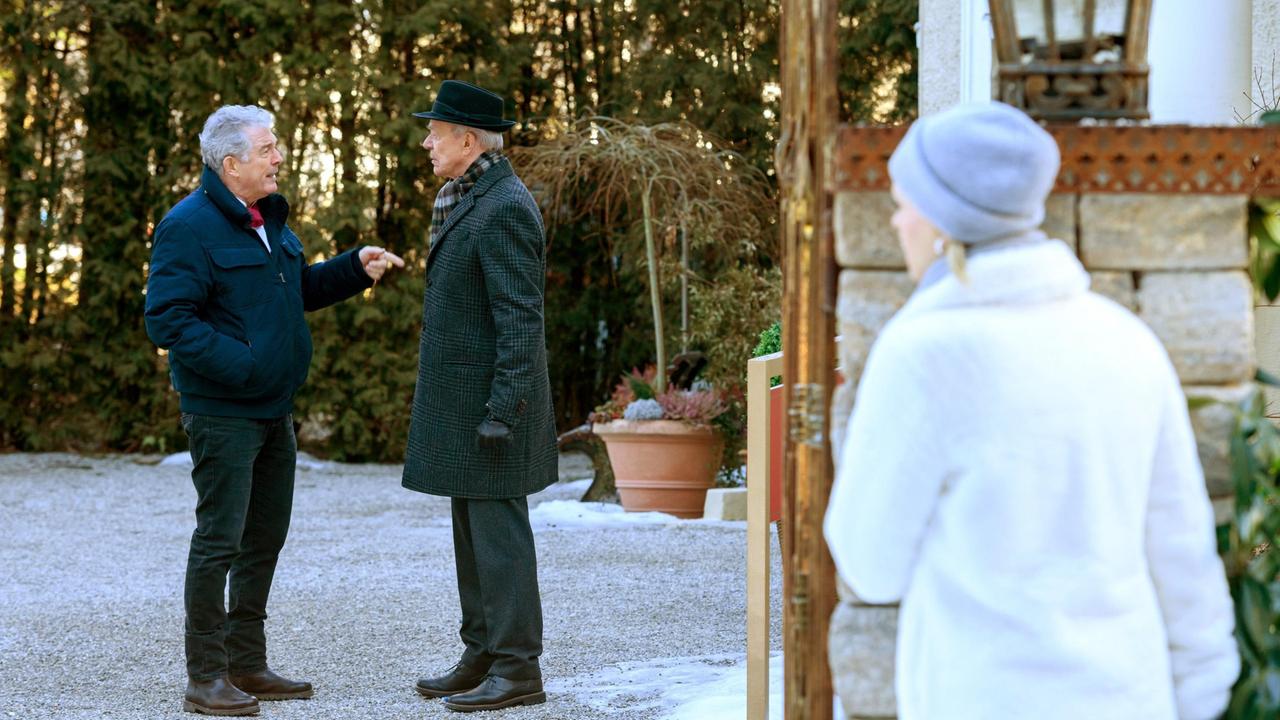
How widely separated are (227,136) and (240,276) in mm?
388

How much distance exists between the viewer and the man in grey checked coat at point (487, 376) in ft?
13.1

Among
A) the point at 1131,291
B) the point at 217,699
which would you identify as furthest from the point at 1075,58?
the point at 217,699

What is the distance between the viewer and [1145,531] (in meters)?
1.80

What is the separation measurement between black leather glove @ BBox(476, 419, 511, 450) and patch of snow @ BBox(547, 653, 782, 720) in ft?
2.59

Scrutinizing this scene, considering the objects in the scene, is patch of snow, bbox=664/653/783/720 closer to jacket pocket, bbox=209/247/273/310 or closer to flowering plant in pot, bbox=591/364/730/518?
jacket pocket, bbox=209/247/273/310

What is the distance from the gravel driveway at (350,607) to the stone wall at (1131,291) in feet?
6.55

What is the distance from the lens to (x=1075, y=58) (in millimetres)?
2180

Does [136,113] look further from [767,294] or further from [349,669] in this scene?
[349,669]

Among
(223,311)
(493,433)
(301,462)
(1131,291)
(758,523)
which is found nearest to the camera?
(1131,291)

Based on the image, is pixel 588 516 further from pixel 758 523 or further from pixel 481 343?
pixel 758 523

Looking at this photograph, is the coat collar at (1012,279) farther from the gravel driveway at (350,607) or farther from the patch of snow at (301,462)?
the patch of snow at (301,462)

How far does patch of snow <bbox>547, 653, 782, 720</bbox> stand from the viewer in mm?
3989

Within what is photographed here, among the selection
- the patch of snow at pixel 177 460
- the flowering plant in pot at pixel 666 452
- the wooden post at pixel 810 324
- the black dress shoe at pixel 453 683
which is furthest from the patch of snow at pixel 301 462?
the wooden post at pixel 810 324

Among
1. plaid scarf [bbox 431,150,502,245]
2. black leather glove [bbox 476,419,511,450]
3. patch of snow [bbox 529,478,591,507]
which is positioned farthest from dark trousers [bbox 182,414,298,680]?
patch of snow [bbox 529,478,591,507]
